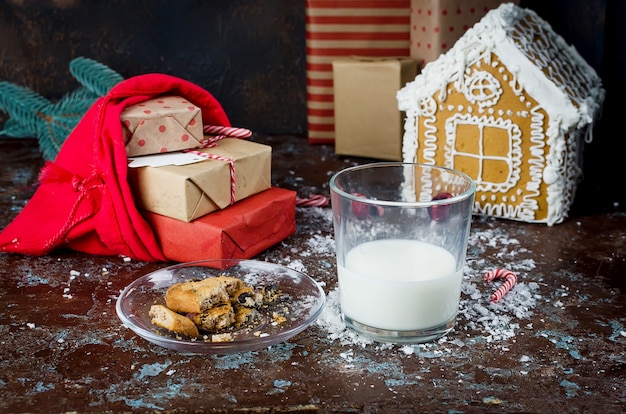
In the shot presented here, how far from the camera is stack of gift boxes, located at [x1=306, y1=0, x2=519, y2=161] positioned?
1.45 metres

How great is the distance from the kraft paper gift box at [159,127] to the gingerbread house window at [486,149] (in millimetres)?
404

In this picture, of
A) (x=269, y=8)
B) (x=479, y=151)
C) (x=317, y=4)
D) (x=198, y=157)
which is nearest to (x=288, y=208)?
(x=198, y=157)

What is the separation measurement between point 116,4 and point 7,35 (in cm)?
25

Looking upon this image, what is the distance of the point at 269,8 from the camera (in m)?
1.70

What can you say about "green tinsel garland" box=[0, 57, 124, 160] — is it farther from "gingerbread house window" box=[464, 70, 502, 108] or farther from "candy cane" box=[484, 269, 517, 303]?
"candy cane" box=[484, 269, 517, 303]

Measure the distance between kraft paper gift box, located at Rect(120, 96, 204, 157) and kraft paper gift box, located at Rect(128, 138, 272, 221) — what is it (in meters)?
0.03

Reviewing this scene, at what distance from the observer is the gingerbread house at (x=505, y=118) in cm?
117

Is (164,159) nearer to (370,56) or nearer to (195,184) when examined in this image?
(195,184)

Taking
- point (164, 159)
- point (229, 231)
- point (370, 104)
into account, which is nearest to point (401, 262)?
point (229, 231)

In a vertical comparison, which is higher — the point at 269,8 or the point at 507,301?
the point at 269,8

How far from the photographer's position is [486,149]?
123 centimetres

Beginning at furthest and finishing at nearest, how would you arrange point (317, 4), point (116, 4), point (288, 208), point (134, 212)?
point (116, 4) → point (317, 4) → point (288, 208) → point (134, 212)

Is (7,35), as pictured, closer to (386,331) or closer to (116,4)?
(116,4)

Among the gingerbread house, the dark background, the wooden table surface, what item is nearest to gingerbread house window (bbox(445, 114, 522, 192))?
the gingerbread house
